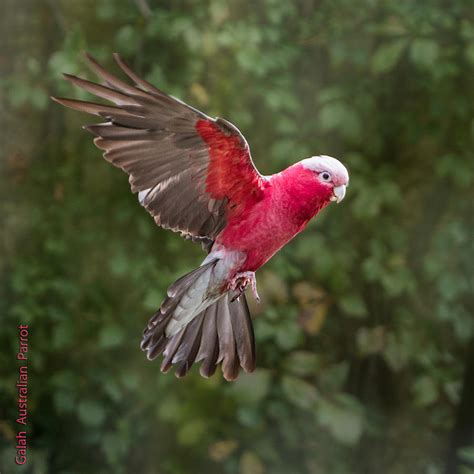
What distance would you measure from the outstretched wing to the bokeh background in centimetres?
119

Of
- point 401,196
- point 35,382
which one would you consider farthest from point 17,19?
point 401,196

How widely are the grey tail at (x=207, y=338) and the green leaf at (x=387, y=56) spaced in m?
1.28

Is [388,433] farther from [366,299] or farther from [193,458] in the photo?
[193,458]

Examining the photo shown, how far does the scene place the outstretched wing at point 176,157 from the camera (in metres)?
0.69

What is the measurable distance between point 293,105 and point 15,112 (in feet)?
2.27

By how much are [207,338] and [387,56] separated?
1340 millimetres

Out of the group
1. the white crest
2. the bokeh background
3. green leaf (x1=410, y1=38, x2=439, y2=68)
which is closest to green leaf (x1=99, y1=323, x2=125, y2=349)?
the bokeh background

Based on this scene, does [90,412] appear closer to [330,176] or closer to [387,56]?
[387,56]

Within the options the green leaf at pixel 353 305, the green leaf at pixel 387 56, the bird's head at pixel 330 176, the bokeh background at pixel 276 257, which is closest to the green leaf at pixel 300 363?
the bokeh background at pixel 276 257

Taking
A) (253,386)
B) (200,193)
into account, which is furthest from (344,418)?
(200,193)

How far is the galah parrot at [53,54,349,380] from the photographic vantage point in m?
0.69

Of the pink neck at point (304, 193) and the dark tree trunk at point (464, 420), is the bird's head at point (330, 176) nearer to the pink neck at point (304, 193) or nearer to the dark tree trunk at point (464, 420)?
the pink neck at point (304, 193)

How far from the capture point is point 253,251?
2.44ft

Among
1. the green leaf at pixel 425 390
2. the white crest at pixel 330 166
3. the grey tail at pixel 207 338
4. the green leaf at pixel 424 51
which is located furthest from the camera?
the green leaf at pixel 425 390
